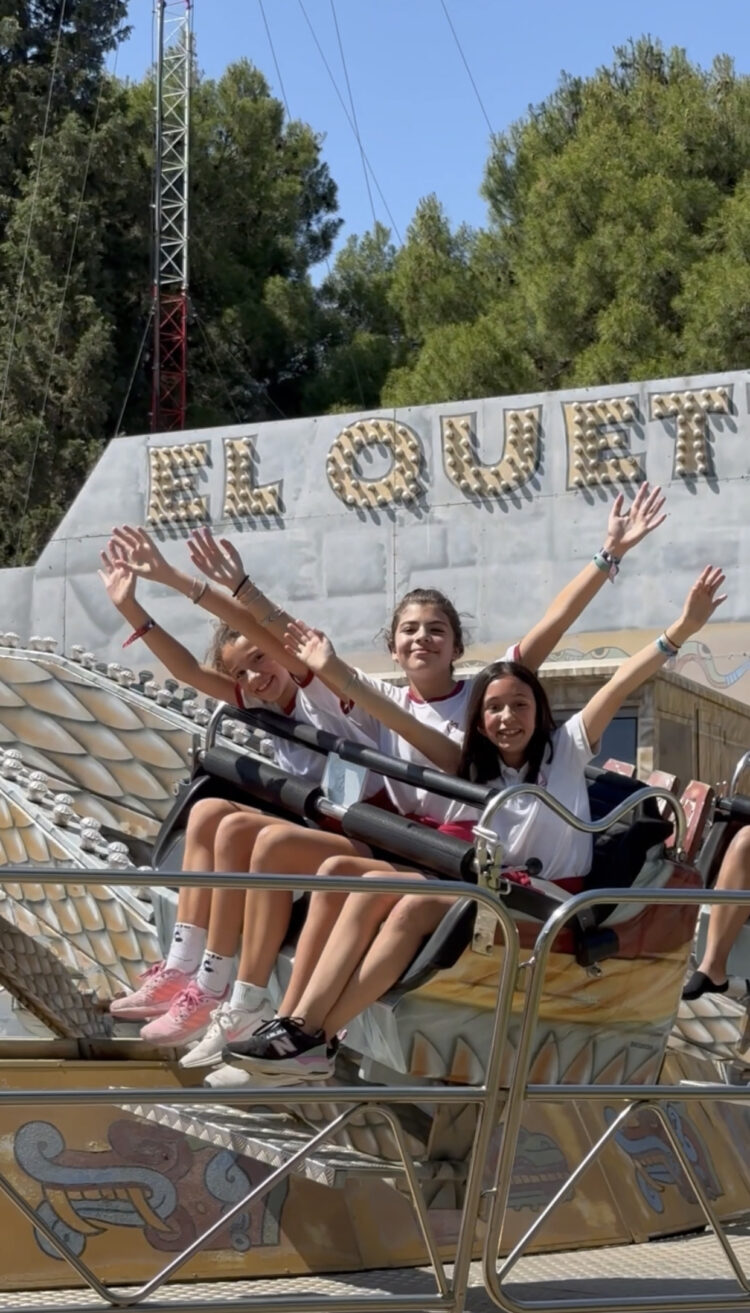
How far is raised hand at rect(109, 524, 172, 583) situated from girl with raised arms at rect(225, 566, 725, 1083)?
0.44 meters

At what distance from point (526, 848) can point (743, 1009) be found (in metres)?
2.35

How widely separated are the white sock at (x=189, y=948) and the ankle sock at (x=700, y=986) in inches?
83.5

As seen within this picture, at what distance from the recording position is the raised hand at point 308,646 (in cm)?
444

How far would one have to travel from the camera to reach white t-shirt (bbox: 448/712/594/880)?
13.8ft

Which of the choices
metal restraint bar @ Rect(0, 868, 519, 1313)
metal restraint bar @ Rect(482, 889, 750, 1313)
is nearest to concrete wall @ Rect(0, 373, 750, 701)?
metal restraint bar @ Rect(482, 889, 750, 1313)

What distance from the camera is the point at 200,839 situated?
4.35m

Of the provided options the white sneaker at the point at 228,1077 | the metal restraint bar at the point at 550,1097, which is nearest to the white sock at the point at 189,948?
the white sneaker at the point at 228,1077

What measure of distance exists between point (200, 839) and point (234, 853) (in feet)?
0.51

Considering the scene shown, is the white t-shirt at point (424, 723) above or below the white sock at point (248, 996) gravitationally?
above

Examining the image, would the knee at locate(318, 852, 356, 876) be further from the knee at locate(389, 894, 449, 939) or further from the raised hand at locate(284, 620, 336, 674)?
the raised hand at locate(284, 620, 336, 674)

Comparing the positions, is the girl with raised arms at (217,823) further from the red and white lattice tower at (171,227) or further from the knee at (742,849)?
the red and white lattice tower at (171,227)

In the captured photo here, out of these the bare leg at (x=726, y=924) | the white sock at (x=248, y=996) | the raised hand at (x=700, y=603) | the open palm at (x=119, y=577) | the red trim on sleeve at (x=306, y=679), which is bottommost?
the bare leg at (x=726, y=924)

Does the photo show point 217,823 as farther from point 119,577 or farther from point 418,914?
point 119,577

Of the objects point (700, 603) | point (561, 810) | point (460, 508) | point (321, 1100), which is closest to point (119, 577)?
point (700, 603)
